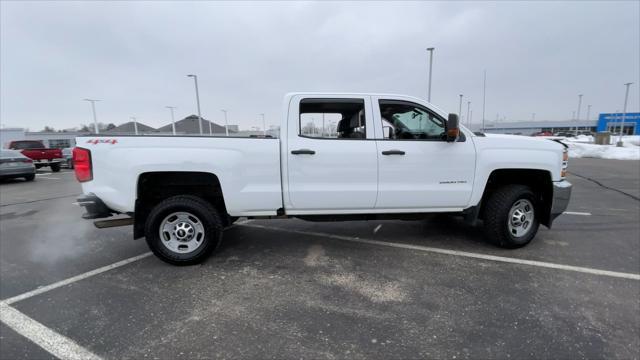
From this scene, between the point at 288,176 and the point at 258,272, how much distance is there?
116cm

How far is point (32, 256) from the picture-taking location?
4457 mm

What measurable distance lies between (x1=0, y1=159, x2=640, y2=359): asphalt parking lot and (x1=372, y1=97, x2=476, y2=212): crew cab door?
0.75 metres

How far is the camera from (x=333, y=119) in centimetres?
446

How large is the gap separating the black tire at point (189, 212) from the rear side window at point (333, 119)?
1.46m

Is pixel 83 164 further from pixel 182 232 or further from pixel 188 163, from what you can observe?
pixel 182 232

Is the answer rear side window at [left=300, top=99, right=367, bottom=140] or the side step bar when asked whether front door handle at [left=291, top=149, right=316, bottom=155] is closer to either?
rear side window at [left=300, top=99, right=367, bottom=140]

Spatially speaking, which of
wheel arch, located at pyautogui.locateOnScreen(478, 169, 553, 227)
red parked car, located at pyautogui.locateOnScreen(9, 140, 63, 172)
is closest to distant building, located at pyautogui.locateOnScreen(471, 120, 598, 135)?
red parked car, located at pyautogui.locateOnScreen(9, 140, 63, 172)

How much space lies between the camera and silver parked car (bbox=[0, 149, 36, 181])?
489 inches

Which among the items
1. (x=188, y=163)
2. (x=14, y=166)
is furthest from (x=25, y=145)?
(x=188, y=163)

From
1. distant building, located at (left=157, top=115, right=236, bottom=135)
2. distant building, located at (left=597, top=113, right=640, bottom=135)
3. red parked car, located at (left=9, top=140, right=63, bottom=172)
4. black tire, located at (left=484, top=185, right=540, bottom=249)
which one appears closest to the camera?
black tire, located at (left=484, top=185, right=540, bottom=249)

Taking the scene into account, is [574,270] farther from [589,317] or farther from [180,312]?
[180,312]

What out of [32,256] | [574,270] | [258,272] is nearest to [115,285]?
[258,272]

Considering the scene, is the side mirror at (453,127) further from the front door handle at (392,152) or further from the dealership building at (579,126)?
the dealership building at (579,126)

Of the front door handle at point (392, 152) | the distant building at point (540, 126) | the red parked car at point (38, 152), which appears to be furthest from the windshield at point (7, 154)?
the distant building at point (540, 126)
